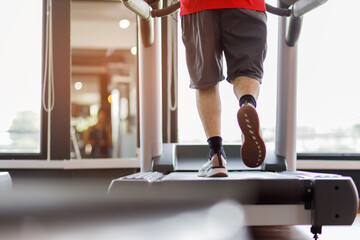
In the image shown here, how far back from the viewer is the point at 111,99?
4.04 meters

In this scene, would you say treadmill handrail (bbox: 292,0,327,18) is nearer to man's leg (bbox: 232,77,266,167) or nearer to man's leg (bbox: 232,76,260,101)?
man's leg (bbox: 232,76,260,101)

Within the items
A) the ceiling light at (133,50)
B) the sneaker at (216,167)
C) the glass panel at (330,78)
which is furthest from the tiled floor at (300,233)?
the ceiling light at (133,50)

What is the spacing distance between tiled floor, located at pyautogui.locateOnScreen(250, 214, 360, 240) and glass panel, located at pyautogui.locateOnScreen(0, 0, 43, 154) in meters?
2.25

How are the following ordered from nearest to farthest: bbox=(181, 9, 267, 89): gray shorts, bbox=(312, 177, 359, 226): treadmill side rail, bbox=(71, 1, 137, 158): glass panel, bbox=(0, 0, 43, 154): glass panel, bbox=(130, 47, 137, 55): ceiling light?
bbox=(312, 177, 359, 226): treadmill side rail
bbox=(181, 9, 267, 89): gray shorts
bbox=(0, 0, 43, 154): glass panel
bbox=(130, 47, 137, 55): ceiling light
bbox=(71, 1, 137, 158): glass panel

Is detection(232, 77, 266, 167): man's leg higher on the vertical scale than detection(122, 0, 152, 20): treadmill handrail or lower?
lower

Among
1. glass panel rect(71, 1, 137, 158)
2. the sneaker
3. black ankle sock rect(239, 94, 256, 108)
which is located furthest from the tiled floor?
glass panel rect(71, 1, 137, 158)

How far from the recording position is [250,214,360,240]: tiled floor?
165 cm

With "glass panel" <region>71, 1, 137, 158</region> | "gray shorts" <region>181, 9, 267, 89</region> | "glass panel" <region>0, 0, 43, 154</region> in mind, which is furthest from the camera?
"glass panel" <region>71, 1, 137, 158</region>

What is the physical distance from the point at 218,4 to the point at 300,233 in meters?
1.11

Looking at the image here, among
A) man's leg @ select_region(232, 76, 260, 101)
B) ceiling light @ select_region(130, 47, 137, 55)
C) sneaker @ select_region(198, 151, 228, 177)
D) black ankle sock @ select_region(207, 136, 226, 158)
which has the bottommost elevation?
sneaker @ select_region(198, 151, 228, 177)

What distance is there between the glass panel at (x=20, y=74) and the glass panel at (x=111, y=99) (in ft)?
1.08

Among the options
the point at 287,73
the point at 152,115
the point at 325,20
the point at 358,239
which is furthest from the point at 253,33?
the point at 325,20

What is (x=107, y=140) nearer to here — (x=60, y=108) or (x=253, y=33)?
(x=60, y=108)

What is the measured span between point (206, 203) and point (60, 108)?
2266 millimetres
